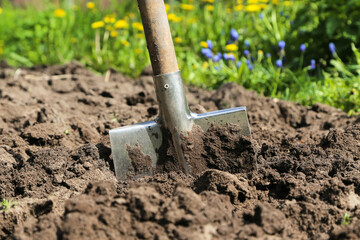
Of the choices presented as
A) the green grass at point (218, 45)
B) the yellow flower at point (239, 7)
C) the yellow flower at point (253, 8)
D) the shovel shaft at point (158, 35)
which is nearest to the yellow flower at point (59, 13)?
the green grass at point (218, 45)

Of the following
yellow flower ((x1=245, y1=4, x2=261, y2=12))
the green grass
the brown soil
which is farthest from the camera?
yellow flower ((x1=245, y1=4, x2=261, y2=12))

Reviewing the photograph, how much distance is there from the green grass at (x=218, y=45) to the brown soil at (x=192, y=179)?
18.4 inches

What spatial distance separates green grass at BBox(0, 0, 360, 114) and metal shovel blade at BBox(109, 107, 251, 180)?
1.36 m

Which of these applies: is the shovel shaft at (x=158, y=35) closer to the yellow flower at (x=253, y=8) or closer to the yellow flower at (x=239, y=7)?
the yellow flower at (x=253, y=8)

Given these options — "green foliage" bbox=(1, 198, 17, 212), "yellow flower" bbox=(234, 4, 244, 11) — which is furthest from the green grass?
"green foliage" bbox=(1, 198, 17, 212)

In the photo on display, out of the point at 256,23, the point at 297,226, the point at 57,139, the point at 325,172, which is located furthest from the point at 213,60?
the point at 297,226

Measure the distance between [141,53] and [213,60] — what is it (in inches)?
36.6

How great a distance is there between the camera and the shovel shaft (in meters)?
2.01

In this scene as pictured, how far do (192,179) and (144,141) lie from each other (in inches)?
12.2

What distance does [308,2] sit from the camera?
4055 mm

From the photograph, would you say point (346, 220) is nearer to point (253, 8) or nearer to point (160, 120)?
point (160, 120)

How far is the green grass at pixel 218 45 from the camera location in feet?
11.5

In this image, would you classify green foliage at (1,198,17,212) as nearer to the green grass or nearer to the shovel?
the shovel

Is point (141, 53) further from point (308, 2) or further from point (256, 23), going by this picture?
point (308, 2)
